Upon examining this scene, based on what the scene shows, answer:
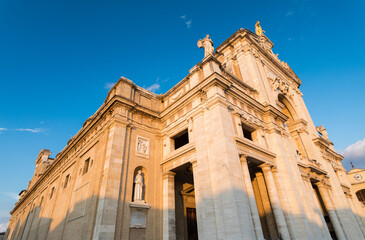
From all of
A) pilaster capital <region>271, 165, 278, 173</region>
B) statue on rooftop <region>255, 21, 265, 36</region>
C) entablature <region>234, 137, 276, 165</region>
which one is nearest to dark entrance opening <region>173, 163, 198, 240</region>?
entablature <region>234, 137, 276, 165</region>

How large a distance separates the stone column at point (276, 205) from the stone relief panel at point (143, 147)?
281 inches

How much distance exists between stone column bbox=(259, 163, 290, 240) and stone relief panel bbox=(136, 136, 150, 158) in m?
7.14

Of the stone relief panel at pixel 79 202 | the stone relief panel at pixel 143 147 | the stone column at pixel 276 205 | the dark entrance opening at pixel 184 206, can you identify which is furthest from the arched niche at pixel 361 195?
the stone relief panel at pixel 79 202

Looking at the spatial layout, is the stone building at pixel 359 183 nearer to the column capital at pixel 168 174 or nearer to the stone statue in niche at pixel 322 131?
the stone statue in niche at pixel 322 131

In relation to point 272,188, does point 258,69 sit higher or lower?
higher

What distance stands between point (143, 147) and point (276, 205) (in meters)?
8.49

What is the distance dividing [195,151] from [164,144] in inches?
135

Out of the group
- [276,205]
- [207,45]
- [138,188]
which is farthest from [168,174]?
[207,45]

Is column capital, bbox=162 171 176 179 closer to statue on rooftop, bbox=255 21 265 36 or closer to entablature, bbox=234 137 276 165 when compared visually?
entablature, bbox=234 137 276 165

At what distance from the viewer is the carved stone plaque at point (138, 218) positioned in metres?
10.9

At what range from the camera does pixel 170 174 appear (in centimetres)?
1311

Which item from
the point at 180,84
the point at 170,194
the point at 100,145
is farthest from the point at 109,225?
the point at 180,84

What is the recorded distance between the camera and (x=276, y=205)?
36.8 feet

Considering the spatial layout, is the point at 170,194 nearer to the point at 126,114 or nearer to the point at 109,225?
the point at 109,225
